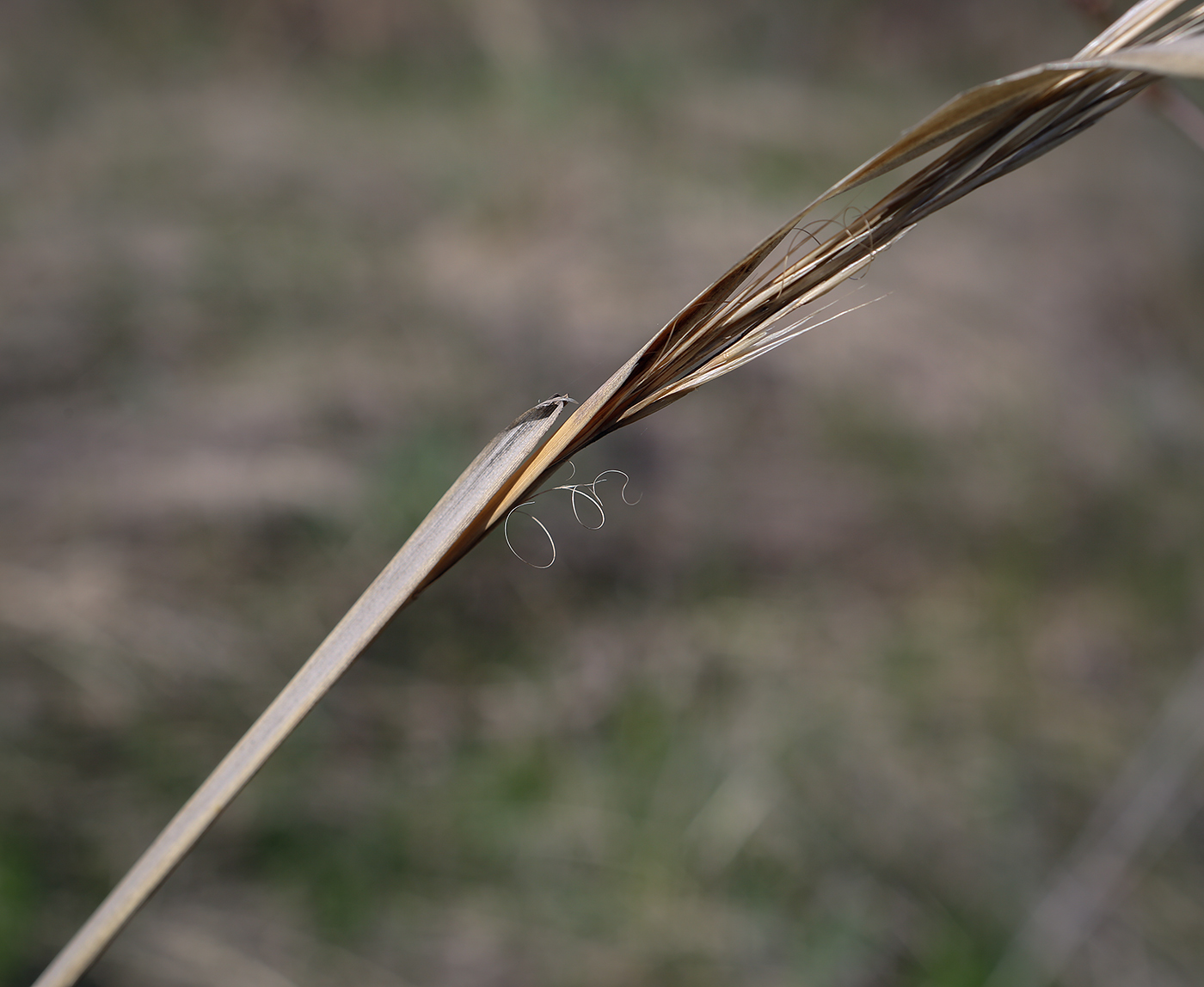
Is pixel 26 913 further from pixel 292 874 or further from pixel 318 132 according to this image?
pixel 318 132

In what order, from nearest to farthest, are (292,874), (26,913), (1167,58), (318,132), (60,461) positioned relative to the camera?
(1167,58), (26,913), (292,874), (60,461), (318,132)

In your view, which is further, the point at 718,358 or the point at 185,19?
the point at 185,19

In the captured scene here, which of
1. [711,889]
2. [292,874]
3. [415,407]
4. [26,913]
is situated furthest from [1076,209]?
[26,913]

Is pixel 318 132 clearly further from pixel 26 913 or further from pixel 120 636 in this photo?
pixel 26 913

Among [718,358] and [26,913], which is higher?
[26,913]

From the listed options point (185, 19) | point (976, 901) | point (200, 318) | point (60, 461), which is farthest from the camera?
point (185, 19)

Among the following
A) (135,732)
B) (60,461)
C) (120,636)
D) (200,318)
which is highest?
(200,318)
